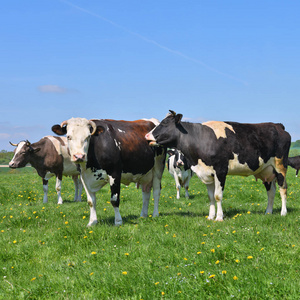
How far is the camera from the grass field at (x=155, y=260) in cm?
489

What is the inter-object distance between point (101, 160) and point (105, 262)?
10.6ft

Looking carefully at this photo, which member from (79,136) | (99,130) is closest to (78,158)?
(79,136)

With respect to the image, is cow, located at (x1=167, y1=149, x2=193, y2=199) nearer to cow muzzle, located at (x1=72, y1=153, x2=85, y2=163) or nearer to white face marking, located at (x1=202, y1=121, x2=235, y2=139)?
white face marking, located at (x1=202, y1=121, x2=235, y2=139)

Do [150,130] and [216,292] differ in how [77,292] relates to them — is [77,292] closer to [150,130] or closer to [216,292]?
[216,292]

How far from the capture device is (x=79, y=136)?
27.7ft

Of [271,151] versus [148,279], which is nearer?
[148,279]

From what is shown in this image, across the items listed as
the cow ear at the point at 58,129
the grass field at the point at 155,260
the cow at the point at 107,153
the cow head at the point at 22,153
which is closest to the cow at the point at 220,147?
the cow at the point at 107,153

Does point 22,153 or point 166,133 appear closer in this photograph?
point 166,133

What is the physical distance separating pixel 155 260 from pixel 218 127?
4.94m

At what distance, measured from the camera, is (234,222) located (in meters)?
8.77

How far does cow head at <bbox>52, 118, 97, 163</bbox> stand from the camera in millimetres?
8273

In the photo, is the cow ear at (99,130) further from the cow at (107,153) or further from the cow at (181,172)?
the cow at (181,172)

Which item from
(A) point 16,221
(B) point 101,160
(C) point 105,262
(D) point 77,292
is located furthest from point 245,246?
(A) point 16,221

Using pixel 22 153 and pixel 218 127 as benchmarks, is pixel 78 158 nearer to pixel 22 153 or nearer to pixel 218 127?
pixel 218 127
